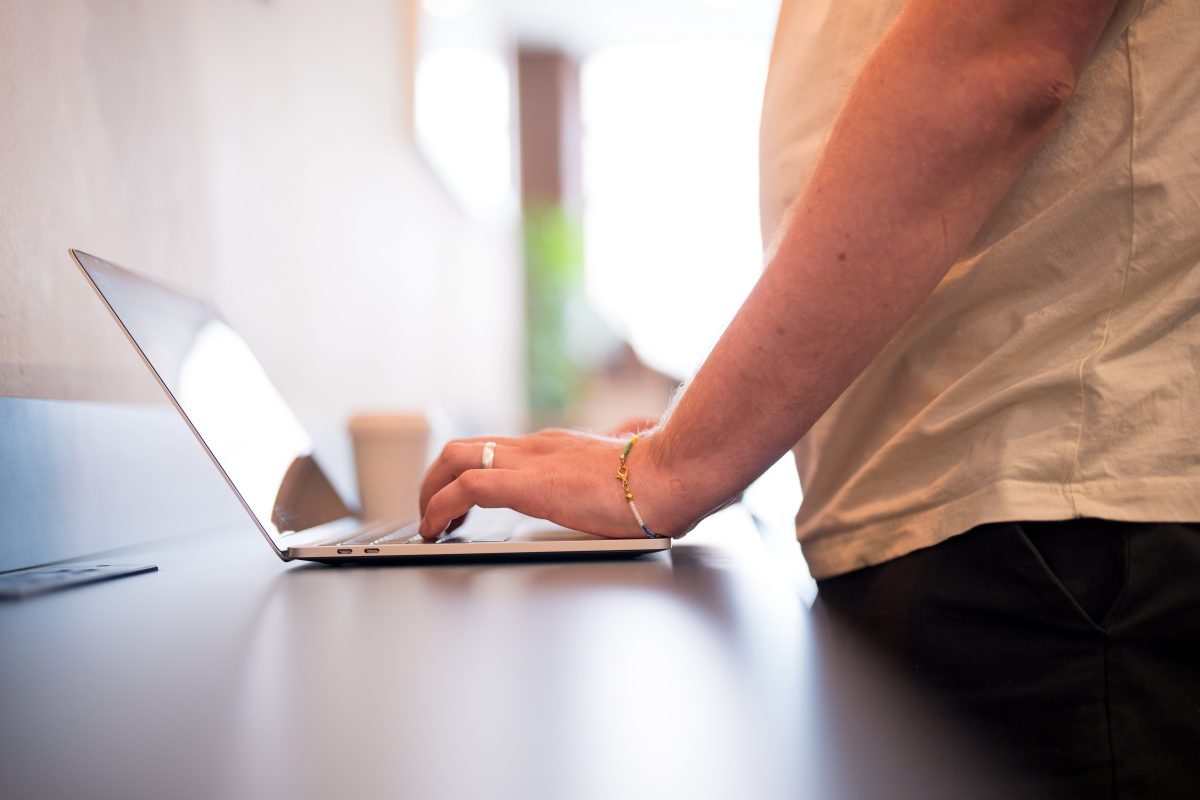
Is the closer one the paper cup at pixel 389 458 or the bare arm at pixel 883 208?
the bare arm at pixel 883 208

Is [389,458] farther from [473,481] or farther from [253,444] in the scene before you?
[473,481]

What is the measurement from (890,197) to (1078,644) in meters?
0.24

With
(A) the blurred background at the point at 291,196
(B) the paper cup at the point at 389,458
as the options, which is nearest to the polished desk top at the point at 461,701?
(A) the blurred background at the point at 291,196

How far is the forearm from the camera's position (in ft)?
1.54

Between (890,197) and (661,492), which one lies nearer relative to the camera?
(890,197)

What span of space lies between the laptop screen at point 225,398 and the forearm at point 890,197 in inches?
14.8

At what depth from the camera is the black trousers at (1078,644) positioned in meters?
0.41

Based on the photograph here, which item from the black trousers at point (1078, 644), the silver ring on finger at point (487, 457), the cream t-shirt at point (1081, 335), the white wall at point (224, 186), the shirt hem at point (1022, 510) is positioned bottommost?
the black trousers at point (1078, 644)

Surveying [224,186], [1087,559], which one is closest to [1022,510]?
[1087,559]

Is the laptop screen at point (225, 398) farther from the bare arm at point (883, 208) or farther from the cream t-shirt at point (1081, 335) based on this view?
the cream t-shirt at point (1081, 335)

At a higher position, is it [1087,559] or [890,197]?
[890,197]

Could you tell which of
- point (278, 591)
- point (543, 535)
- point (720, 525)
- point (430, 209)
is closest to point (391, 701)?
point (278, 591)

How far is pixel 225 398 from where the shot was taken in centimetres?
77

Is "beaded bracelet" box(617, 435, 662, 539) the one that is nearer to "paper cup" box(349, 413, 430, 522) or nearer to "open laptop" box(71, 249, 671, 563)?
"open laptop" box(71, 249, 671, 563)
